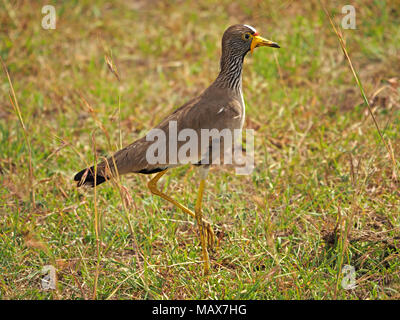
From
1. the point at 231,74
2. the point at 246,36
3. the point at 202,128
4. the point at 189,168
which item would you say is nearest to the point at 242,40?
the point at 246,36

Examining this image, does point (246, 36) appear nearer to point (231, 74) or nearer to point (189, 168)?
point (231, 74)

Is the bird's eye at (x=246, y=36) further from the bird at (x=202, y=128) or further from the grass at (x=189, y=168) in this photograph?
A: the grass at (x=189, y=168)

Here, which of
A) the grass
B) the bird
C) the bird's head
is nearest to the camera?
the grass

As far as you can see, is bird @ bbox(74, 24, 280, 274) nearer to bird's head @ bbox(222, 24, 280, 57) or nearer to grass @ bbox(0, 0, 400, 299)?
bird's head @ bbox(222, 24, 280, 57)

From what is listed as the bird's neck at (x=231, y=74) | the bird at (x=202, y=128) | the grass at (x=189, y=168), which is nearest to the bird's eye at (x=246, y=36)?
the bird at (x=202, y=128)

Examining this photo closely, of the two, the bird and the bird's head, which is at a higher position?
the bird's head

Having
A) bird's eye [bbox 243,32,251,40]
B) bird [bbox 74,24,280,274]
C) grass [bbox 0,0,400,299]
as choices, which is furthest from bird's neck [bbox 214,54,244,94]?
grass [bbox 0,0,400,299]

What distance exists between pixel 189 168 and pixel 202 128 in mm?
978

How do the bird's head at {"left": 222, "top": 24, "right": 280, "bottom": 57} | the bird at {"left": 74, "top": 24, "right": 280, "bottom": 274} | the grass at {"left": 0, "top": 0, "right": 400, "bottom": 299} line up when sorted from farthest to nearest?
the bird's head at {"left": 222, "top": 24, "right": 280, "bottom": 57}
the bird at {"left": 74, "top": 24, "right": 280, "bottom": 274}
the grass at {"left": 0, "top": 0, "right": 400, "bottom": 299}

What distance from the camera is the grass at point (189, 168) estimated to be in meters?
3.37

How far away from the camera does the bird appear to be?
3672 mm

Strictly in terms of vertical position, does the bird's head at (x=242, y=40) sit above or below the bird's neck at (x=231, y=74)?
above

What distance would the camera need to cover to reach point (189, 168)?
4664 mm

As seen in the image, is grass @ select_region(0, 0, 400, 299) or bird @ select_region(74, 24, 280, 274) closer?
grass @ select_region(0, 0, 400, 299)
